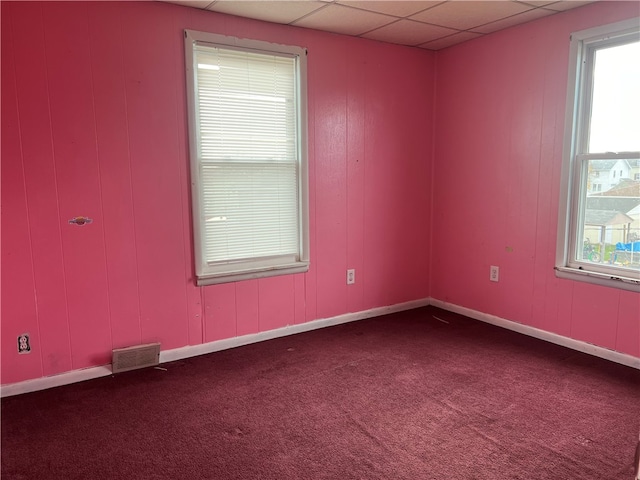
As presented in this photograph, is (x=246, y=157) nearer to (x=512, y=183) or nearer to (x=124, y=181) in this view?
(x=124, y=181)

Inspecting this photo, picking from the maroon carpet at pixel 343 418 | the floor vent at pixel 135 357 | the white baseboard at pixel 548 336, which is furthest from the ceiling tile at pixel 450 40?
the floor vent at pixel 135 357

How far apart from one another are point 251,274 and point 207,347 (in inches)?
23.4

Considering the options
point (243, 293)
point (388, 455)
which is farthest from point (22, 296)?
point (388, 455)

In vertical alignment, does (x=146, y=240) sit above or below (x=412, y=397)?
above

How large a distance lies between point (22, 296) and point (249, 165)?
1.59 metres

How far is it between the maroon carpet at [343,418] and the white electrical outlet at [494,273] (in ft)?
2.05

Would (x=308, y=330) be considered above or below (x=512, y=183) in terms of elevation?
below

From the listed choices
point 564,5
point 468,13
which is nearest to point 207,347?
point 468,13

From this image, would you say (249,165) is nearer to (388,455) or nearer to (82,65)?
(82,65)

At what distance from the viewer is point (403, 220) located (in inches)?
160

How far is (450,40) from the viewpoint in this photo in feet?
12.2

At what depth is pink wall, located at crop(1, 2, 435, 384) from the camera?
2.53 metres

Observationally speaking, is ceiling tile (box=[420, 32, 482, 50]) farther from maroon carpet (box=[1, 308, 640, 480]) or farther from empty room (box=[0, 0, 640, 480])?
maroon carpet (box=[1, 308, 640, 480])

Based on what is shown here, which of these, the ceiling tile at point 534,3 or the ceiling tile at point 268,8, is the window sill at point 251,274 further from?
the ceiling tile at point 534,3
